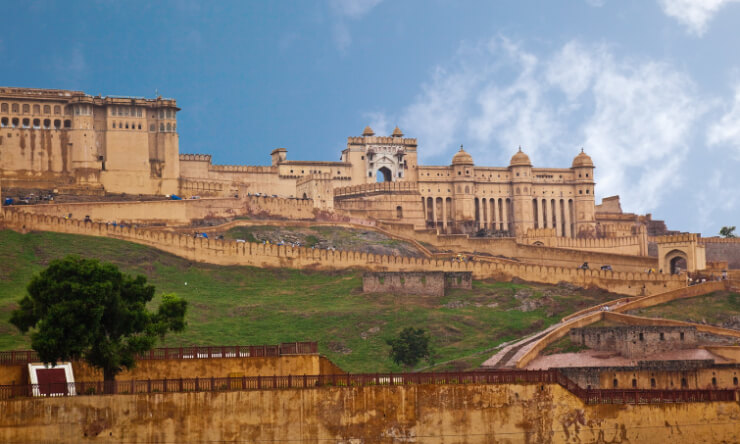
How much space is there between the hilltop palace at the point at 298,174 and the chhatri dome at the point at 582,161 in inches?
4.0

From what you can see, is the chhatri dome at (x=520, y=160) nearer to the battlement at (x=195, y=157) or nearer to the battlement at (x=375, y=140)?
the battlement at (x=375, y=140)

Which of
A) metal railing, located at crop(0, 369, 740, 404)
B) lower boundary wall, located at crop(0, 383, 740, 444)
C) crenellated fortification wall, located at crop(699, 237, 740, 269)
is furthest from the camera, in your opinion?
crenellated fortification wall, located at crop(699, 237, 740, 269)

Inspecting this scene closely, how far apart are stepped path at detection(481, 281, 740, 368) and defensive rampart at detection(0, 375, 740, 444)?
16892 mm

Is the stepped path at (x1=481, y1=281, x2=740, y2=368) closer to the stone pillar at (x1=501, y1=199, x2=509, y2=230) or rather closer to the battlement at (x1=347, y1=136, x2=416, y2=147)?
the stone pillar at (x1=501, y1=199, x2=509, y2=230)

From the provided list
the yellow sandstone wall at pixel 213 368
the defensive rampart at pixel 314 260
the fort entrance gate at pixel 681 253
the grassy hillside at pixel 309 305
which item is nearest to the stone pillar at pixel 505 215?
the fort entrance gate at pixel 681 253

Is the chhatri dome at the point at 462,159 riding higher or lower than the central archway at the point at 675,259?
higher

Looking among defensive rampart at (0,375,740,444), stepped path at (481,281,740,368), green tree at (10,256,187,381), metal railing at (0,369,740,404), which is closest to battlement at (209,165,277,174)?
stepped path at (481,281,740,368)

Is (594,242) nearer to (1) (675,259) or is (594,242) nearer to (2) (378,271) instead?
(1) (675,259)

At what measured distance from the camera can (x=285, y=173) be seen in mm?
102000

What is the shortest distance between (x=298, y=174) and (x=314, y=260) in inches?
1034

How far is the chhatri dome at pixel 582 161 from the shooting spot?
108 m

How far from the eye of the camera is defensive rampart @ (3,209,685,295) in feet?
244

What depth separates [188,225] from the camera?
276 feet

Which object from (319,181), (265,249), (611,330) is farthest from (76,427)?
(319,181)
